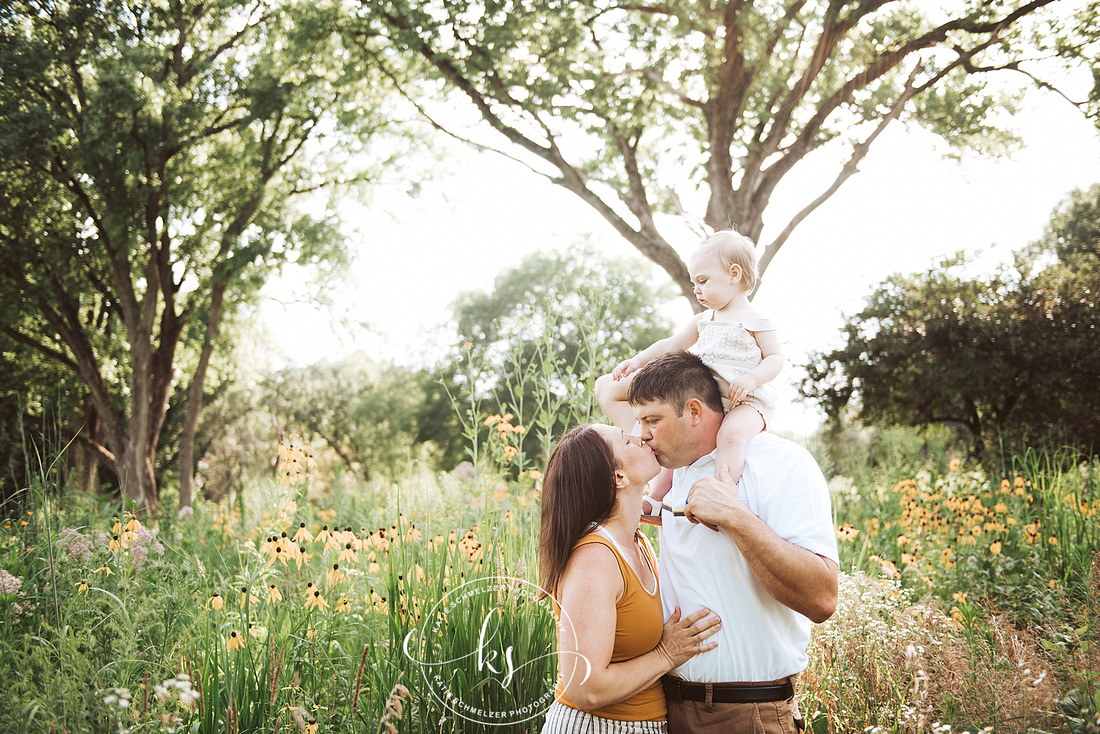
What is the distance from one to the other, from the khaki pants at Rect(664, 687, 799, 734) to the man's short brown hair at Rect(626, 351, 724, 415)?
87 cm

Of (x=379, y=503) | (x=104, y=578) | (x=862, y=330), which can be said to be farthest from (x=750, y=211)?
(x=104, y=578)

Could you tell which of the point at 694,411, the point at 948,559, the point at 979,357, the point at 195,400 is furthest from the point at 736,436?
the point at 195,400

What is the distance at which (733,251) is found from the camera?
2.69 meters

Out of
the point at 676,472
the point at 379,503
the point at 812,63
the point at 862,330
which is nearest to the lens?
the point at 676,472

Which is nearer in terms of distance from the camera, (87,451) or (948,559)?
(948,559)

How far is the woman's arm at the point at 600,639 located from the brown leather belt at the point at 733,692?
11 centimetres

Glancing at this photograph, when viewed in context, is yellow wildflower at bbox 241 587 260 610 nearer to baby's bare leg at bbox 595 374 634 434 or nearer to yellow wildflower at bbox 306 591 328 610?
yellow wildflower at bbox 306 591 328 610

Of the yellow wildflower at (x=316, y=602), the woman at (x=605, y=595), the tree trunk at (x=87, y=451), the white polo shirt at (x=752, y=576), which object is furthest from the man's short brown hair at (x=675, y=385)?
the tree trunk at (x=87, y=451)

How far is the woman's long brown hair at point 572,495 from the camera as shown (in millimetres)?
2014

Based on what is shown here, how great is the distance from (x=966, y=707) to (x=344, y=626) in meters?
2.68

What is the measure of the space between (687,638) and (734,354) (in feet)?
3.37

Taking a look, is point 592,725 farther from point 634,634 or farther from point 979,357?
point 979,357

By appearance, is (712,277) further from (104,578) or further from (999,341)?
(999,341)

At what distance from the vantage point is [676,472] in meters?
2.42
